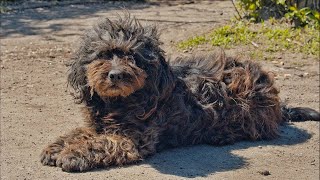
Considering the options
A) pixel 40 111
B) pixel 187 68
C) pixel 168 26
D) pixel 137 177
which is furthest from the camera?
pixel 168 26

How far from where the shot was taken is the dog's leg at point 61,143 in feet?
22.2

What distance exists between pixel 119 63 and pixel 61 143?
931 millimetres

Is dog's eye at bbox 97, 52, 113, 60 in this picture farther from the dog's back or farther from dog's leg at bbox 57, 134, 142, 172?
the dog's back

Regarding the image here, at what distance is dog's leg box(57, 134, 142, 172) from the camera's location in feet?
21.6

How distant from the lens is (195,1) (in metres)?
16.0

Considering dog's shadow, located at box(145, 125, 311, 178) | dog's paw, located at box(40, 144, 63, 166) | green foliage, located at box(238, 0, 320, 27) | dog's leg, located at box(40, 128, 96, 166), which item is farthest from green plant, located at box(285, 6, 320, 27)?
dog's paw, located at box(40, 144, 63, 166)

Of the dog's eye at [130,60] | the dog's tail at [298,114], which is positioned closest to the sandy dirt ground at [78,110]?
the dog's tail at [298,114]

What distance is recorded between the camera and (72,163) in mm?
6551

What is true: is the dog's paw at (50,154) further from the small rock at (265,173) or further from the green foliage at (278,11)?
the green foliage at (278,11)

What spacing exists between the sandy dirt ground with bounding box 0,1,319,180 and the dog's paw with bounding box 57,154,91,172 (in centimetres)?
7

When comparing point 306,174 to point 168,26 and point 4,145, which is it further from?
point 168,26

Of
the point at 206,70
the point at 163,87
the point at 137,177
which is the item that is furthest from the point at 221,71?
the point at 137,177

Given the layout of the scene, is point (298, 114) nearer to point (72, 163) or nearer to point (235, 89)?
point (235, 89)

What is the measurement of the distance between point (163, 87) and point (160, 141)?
1.91ft
